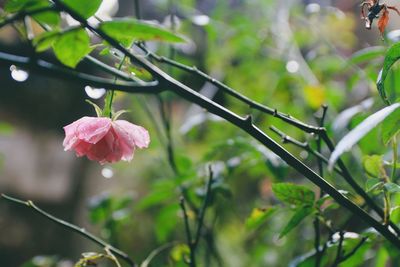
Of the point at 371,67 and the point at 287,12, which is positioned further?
the point at 287,12

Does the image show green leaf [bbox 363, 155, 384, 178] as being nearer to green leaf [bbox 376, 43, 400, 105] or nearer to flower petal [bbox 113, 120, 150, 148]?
green leaf [bbox 376, 43, 400, 105]

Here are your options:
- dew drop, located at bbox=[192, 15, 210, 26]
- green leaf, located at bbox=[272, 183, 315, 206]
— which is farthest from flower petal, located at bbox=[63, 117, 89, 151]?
dew drop, located at bbox=[192, 15, 210, 26]

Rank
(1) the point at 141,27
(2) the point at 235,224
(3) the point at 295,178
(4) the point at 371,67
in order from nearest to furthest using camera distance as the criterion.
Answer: (1) the point at 141,27 → (4) the point at 371,67 → (2) the point at 235,224 → (3) the point at 295,178

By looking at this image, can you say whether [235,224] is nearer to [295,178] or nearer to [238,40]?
[295,178]

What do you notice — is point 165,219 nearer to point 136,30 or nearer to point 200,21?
point 200,21

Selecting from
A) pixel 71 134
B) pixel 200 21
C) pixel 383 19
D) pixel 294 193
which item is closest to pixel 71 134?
pixel 71 134

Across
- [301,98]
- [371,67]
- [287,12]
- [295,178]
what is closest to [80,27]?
[371,67]
